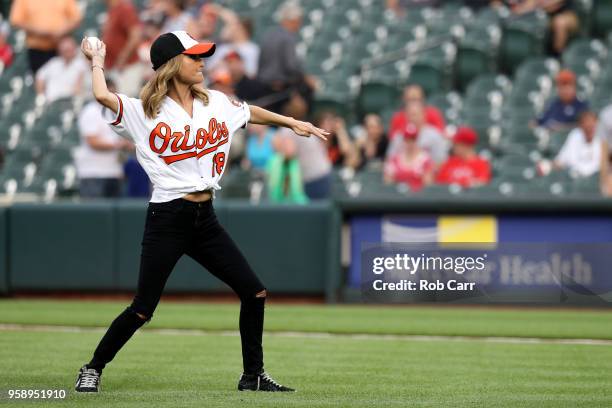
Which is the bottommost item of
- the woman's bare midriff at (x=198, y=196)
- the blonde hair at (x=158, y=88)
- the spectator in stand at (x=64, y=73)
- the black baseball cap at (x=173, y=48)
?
the woman's bare midriff at (x=198, y=196)

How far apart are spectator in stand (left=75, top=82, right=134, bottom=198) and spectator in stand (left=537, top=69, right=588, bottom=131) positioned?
5.48 meters

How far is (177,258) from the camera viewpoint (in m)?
6.82

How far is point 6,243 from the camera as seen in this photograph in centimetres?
1397

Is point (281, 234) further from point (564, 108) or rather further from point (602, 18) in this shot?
point (602, 18)

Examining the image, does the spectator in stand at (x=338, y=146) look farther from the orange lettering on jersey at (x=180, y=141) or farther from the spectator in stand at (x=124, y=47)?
the orange lettering on jersey at (x=180, y=141)

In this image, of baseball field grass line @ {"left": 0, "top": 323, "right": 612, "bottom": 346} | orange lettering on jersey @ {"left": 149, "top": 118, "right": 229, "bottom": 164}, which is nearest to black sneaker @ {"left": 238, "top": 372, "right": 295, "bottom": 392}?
orange lettering on jersey @ {"left": 149, "top": 118, "right": 229, "bottom": 164}

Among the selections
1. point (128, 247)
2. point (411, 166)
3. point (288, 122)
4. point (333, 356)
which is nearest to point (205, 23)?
point (411, 166)

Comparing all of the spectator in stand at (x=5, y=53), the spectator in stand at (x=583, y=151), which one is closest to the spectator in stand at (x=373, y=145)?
the spectator in stand at (x=583, y=151)

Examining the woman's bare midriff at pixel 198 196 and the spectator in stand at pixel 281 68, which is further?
the spectator in stand at pixel 281 68

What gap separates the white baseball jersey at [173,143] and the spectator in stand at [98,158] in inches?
295

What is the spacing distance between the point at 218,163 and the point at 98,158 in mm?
7776

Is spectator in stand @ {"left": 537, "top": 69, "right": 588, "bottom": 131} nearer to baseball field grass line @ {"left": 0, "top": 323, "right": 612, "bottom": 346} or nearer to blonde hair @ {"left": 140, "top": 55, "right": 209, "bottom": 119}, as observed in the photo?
baseball field grass line @ {"left": 0, "top": 323, "right": 612, "bottom": 346}

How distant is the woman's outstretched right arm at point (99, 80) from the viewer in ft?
21.6

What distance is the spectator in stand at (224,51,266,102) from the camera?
15.7 metres
